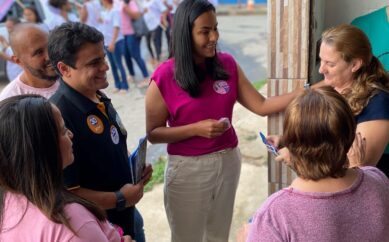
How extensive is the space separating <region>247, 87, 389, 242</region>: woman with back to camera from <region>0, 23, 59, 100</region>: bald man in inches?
47.9

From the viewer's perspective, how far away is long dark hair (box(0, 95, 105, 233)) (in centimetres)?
114

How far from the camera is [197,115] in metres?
2.07

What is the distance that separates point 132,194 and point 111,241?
404 mm

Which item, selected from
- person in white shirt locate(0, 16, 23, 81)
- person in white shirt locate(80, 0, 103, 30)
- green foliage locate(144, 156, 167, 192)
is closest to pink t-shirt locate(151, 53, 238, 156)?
green foliage locate(144, 156, 167, 192)

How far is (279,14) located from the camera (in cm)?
212

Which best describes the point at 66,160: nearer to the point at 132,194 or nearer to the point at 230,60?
the point at 132,194

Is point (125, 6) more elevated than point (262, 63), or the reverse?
point (125, 6)

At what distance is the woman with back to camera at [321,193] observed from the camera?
1114 millimetres

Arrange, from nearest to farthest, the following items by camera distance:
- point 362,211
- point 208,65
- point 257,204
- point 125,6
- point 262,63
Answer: point 362,211 → point 208,65 → point 257,204 → point 125,6 → point 262,63

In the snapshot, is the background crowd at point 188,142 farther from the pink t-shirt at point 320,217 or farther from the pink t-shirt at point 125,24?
the pink t-shirt at point 125,24

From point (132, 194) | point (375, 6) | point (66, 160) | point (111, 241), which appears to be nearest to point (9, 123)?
point (66, 160)

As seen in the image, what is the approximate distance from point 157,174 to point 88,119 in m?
2.64

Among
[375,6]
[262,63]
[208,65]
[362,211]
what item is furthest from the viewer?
[262,63]

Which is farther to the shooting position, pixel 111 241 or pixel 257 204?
pixel 257 204
